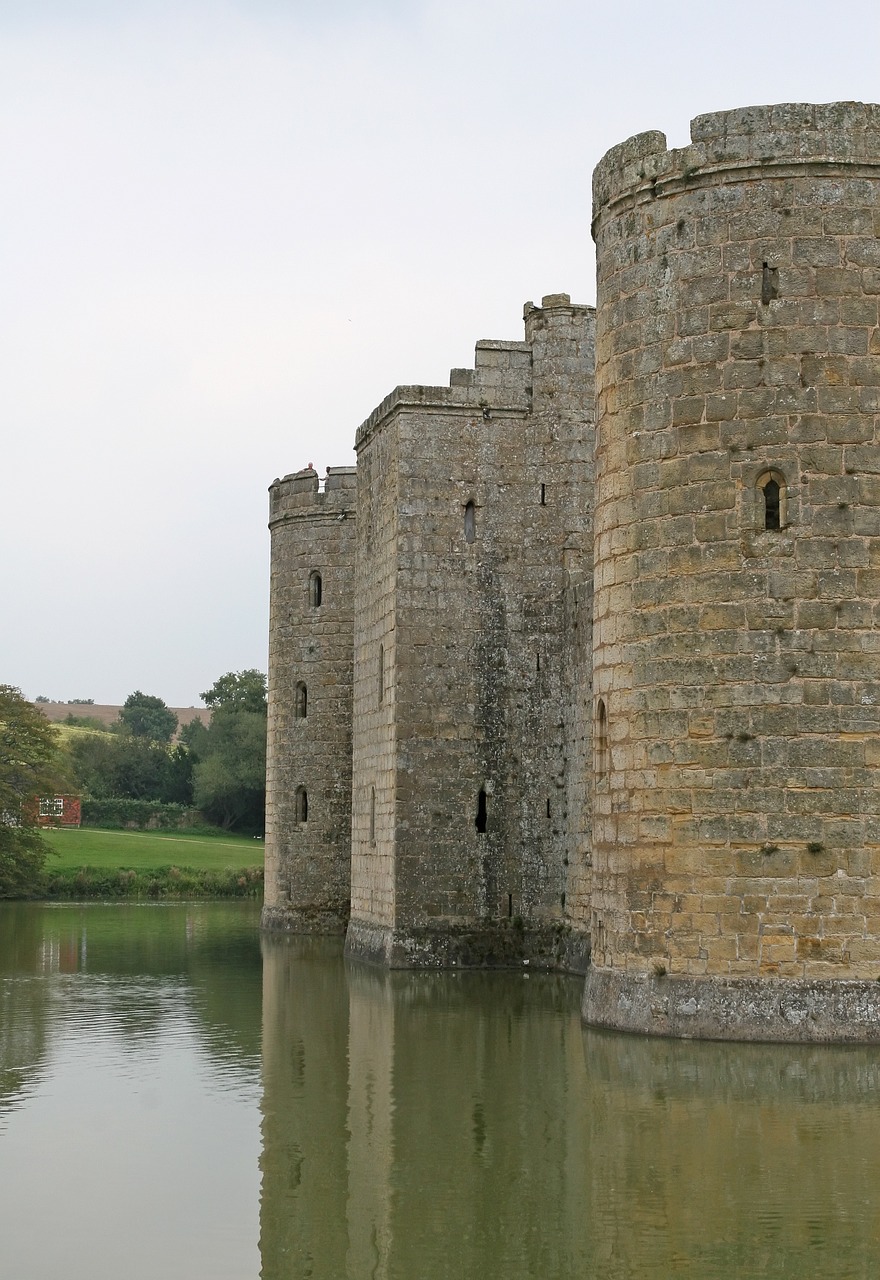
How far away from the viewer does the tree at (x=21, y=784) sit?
143ft

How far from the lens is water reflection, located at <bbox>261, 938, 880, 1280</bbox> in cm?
795

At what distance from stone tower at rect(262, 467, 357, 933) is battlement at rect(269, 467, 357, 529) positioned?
17mm

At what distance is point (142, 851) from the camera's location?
2060 inches

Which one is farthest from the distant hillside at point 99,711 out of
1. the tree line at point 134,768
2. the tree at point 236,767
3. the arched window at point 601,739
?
the arched window at point 601,739

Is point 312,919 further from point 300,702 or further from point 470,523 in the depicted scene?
point 470,523

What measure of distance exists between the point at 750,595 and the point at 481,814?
27.1 ft

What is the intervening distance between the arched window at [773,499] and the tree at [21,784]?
32.4m

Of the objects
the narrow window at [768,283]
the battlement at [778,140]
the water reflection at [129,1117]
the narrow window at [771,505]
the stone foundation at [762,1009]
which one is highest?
the battlement at [778,140]

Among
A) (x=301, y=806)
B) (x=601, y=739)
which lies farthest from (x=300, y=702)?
(x=601, y=739)

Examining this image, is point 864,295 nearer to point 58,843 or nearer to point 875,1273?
point 875,1273

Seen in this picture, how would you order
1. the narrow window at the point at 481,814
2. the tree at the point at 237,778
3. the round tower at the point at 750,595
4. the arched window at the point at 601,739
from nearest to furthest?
the round tower at the point at 750,595 → the arched window at the point at 601,739 → the narrow window at the point at 481,814 → the tree at the point at 237,778

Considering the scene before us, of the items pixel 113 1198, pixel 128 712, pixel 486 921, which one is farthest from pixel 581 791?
pixel 128 712

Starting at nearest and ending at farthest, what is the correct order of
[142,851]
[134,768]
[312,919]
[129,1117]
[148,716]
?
1. [129,1117]
2. [312,919]
3. [142,851]
4. [134,768]
5. [148,716]

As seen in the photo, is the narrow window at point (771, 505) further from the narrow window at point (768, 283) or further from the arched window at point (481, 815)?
the arched window at point (481, 815)
